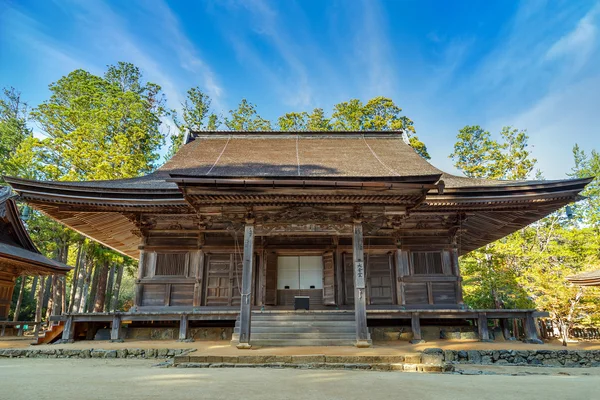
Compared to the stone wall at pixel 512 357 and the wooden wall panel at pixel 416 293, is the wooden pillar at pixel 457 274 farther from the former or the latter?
the stone wall at pixel 512 357

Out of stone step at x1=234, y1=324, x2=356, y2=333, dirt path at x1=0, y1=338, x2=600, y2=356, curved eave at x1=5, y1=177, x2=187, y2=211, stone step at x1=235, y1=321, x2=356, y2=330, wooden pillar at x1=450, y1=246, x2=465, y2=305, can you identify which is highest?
curved eave at x1=5, y1=177, x2=187, y2=211

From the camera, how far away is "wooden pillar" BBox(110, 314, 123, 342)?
30.3 feet

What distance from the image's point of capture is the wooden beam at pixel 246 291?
7.23m

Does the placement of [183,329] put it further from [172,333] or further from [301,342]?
[301,342]

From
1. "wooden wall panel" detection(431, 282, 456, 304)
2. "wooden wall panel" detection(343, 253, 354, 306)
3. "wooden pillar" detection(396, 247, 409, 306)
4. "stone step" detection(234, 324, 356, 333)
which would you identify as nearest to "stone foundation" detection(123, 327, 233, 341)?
"stone step" detection(234, 324, 356, 333)

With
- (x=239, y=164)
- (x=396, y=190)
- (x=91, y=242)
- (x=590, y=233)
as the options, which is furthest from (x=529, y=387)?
(x=91, y=242)

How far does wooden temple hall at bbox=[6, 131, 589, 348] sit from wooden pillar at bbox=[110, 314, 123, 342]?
0.04 metres

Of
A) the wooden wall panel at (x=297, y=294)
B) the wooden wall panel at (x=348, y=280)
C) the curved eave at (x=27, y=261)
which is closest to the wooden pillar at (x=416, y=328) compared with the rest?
the wooden wall panel at (x=348, y=280)

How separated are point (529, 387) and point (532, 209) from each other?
23.1 feet

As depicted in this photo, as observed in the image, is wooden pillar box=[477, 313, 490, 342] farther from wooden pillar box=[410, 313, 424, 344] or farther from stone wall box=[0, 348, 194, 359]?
stone wall box=[0, 348, 194, 359]

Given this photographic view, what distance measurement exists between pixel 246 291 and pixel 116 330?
450 centimetres

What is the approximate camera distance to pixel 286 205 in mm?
8047

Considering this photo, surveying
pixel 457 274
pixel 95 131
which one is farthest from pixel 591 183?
pixel 95 131

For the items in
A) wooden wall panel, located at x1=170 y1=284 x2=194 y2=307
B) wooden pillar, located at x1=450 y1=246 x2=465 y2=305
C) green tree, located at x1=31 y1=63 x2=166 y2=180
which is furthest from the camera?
green tree, located at x1=31 y1=63 x2=166 y2=180
